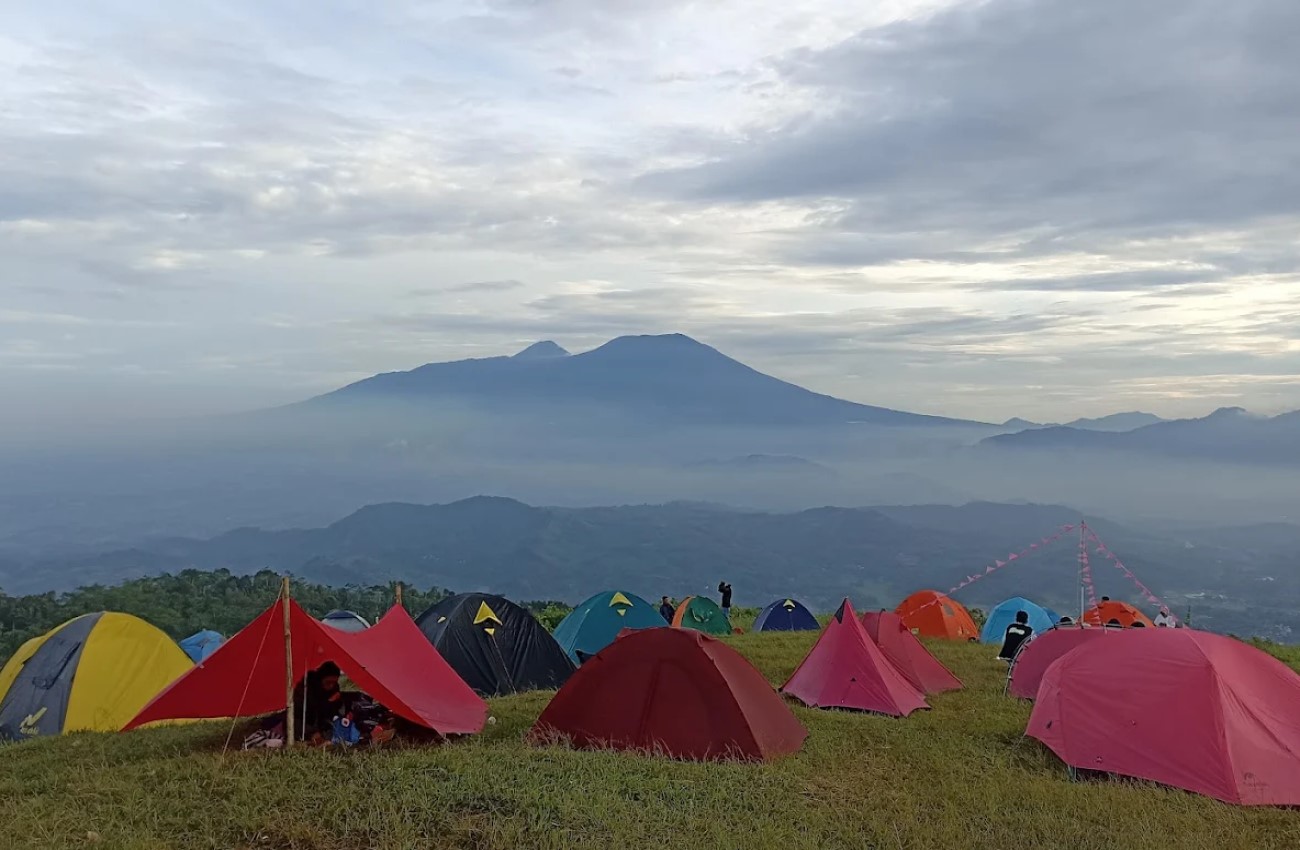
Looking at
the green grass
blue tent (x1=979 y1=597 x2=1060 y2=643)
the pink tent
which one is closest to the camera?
the green grass

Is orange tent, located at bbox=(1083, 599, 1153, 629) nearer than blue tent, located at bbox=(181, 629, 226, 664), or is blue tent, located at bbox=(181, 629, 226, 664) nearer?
blue tent, located at bbox=(181, 629, 226, 664)

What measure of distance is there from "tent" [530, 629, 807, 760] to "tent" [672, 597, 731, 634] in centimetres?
1375

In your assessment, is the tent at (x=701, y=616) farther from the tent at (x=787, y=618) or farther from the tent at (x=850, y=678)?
the tent at (x=850, y=678)

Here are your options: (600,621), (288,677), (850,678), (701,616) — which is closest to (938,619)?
(701,616)

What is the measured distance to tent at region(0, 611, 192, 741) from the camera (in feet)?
40.5

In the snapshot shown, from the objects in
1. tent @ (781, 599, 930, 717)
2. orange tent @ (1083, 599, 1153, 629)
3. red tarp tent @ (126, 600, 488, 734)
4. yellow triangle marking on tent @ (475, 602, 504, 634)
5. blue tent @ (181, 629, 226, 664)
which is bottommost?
blue tent @ (181, 629, 226, 664)

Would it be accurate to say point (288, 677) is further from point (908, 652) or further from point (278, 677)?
point (908, 652)

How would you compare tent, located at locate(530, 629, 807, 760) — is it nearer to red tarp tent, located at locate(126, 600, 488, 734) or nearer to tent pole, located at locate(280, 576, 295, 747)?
red tarp tent, located at locate(126, 600, 488, 734)

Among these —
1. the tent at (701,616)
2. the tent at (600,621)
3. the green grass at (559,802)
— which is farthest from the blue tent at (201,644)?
the tent at (701,616)

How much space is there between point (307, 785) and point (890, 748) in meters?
6.26

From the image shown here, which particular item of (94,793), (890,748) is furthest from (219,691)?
(890,748)

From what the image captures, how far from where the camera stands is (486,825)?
684cm

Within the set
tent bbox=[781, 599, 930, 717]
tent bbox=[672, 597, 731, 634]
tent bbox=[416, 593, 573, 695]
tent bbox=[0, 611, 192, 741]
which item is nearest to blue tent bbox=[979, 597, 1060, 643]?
tent bbox=[672, 597, 731, 634]

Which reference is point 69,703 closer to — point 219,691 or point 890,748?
point 219,691
